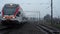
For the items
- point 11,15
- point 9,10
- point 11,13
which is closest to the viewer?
point 11,15

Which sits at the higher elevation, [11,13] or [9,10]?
[9,10]

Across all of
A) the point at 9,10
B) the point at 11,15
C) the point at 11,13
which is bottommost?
the point at 11,15

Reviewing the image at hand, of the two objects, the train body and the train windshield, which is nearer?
the train body

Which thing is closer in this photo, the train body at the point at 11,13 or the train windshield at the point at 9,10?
the train body at the point at 11,13

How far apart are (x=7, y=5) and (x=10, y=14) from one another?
75.9 inches

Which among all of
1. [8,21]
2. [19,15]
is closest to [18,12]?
[19,15]

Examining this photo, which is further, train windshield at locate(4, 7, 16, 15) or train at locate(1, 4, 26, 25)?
train windshield at locate(4, 7, 16, 15)

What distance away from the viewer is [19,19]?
21.9 metres

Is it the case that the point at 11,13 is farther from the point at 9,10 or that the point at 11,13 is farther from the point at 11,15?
the point at 9,10

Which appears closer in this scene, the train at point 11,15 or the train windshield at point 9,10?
the train at point 11,15

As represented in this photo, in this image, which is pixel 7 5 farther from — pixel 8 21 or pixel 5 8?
pixel 8 21

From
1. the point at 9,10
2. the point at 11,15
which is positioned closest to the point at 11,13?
the point at 11,15

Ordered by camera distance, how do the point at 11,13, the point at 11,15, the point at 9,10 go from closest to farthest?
the point at 11,15 → the point at 11,13 → the point at 9,10

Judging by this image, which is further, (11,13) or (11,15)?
(11,13)
